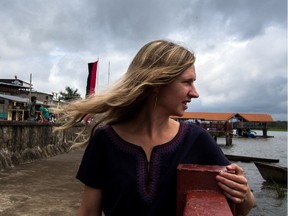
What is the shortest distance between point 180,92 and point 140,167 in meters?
0.36

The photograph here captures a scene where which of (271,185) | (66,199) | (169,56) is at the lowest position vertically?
(271,185)

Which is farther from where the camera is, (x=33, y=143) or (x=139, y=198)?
(x=33, y=143)

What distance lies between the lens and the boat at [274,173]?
1409cm

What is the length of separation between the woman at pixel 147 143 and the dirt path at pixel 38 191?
329 cm

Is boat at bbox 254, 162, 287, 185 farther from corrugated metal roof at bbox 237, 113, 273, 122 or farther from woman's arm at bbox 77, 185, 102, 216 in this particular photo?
corrugated metal roof at bbox 237, 113, 273, 122

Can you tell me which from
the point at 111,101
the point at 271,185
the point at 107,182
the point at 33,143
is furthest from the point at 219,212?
the point at 271,185

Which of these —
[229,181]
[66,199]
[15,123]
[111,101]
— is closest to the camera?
[229,181]

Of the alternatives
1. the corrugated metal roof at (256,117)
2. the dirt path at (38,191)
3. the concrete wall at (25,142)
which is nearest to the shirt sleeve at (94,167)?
the dirt path at (38,191)

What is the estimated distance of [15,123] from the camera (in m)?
8.11

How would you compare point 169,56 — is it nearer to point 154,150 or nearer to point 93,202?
point 154,150

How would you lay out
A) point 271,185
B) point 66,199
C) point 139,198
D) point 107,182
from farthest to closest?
point 271,185 < point 66,199 < point 107,182 < point 139,198

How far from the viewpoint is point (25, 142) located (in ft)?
28.7

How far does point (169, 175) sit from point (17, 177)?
584cm

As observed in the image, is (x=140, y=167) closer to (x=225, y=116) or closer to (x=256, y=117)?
(x=225, y=116)
